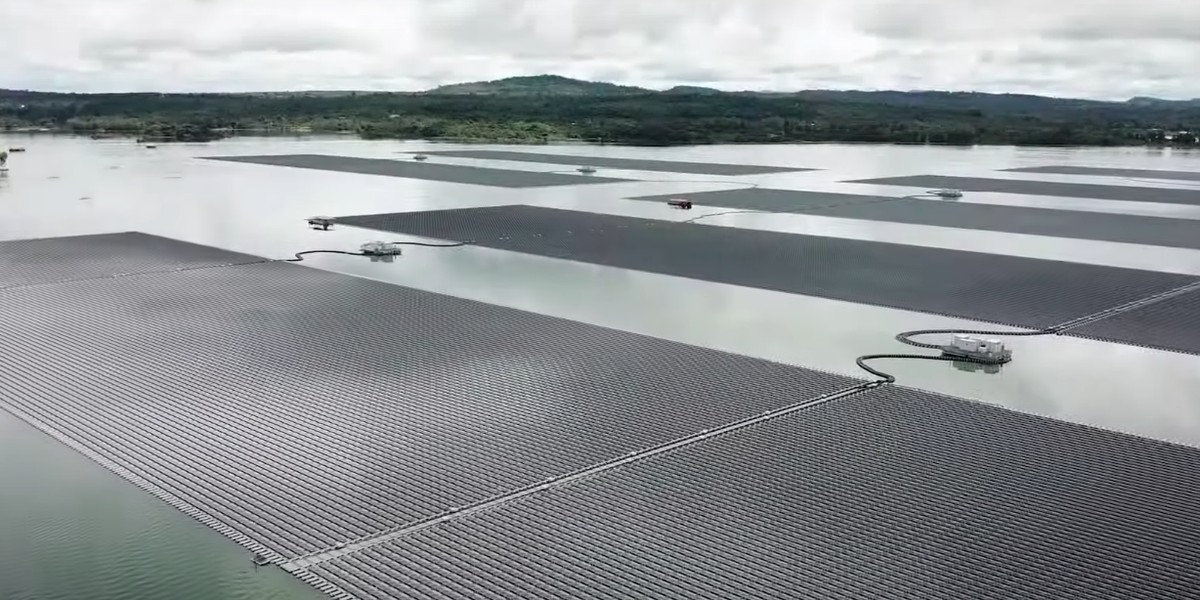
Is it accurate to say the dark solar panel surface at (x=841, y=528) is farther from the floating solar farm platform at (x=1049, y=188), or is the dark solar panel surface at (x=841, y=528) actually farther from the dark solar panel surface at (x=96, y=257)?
the floating solar farm platform at (x=1049, y=188)

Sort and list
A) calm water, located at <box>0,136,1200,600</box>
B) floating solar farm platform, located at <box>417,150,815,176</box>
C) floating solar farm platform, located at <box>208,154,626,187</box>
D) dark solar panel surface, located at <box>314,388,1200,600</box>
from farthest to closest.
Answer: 1. floating solar farm platform, located at <box>417,150,815,176</box>
2. floating solar farm platform, located at <box>208,154,626,187</box>
3. calm water, located at <box>0,136,1200,600</box>
4. dark solar panel surface, located at <box>314,388,1200,600</box>

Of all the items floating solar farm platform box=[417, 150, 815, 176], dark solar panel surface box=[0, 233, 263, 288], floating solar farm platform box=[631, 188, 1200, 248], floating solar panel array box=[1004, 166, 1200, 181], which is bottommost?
dark solar panel surface box=[0, 233, 263, 288]

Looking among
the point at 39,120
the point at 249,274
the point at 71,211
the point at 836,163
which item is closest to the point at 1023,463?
the point at 249,274

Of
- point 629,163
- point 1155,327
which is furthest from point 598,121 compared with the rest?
point 1155,327

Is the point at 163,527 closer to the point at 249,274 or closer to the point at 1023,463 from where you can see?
the point at 1023,463

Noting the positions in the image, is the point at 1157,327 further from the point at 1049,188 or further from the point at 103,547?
the point at 1049,188

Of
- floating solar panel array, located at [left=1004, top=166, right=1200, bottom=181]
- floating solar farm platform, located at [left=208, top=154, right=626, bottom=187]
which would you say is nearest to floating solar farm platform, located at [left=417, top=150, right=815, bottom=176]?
floating solar farm platform, located at [left=208, top=154, right=626, bottom=187]

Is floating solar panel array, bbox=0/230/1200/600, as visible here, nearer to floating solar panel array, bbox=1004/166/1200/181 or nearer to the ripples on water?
the ripples on water
